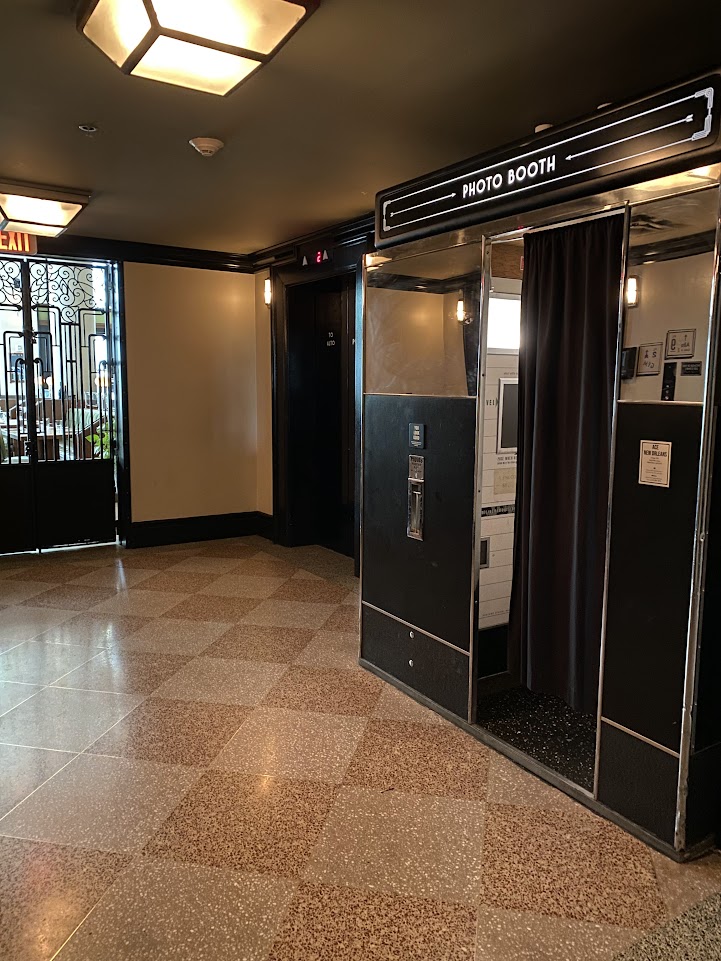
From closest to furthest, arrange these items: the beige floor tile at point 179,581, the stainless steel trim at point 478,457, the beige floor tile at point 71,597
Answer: the stainless steel trim at point 478,457, the beige floor tile at point 71,597, the beige floor tile at point 179,581

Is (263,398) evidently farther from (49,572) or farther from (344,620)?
(344,620)

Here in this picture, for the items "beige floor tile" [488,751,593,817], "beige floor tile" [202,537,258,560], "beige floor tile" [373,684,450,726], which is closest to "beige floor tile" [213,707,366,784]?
"beige floor tile" [373,684,450,726]

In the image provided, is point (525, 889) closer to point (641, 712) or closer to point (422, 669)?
point (641, 712)

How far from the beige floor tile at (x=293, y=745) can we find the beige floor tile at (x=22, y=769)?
27.6 inches

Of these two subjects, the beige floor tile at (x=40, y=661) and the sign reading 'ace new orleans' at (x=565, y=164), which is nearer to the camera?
the sign reading 'ace new orleans' at (x=565, y=164)

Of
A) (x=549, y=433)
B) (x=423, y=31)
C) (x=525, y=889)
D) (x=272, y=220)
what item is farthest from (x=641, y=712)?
(x=272, y=220)

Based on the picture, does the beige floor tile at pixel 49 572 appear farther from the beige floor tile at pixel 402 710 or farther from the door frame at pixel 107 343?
the beige floor tile at pixel 402 710

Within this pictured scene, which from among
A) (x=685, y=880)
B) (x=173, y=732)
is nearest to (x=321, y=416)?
(x=173, y=732)

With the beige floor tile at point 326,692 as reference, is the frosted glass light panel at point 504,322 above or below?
above

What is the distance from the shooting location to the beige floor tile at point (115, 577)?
579 centimetres

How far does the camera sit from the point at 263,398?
7.40 meters

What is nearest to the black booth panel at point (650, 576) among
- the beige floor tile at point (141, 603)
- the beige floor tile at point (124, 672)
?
the beige floor tile at point (124, 672)

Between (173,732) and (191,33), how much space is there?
2.85 metres

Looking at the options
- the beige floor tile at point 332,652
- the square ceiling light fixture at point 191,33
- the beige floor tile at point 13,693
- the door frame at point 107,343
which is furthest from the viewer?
the door frame at point 107,343
